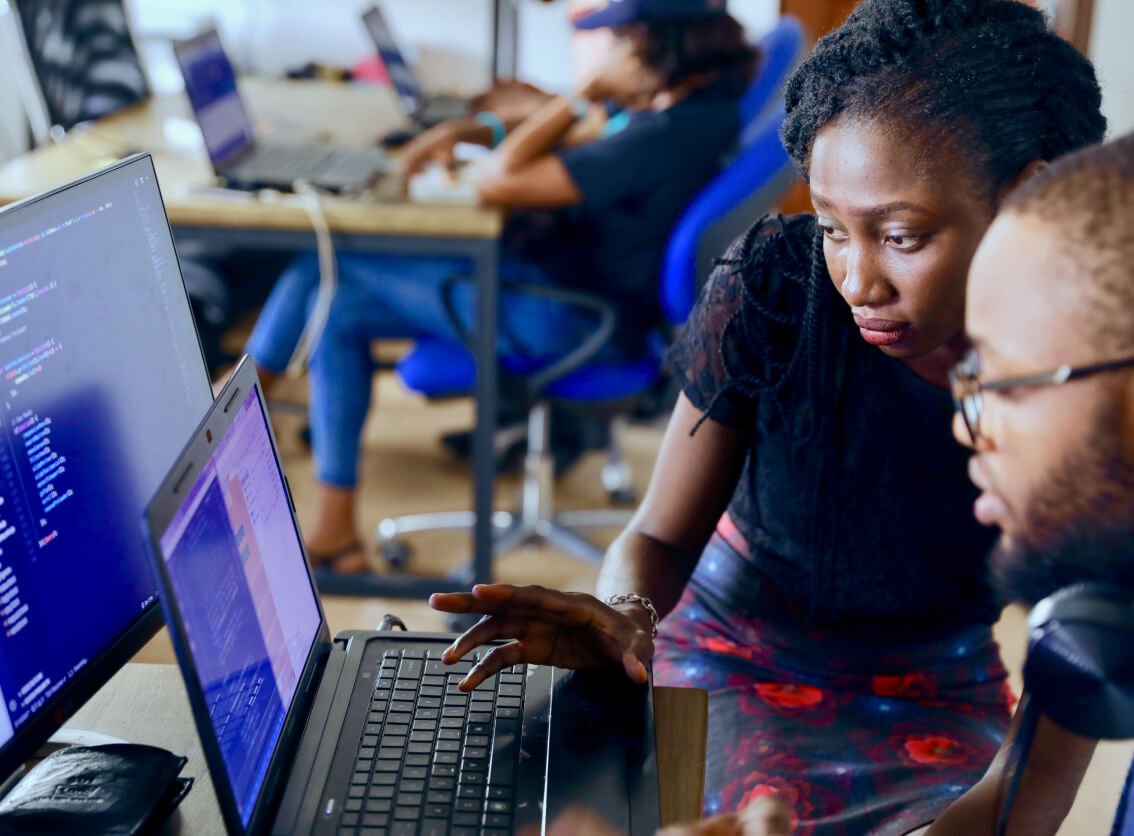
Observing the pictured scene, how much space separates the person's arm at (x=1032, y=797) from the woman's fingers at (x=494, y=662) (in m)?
0.34

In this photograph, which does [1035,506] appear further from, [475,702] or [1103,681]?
[475,702]

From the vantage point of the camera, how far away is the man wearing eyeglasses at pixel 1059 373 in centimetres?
59

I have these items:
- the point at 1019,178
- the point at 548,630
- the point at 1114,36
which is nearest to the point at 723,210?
the point at 1019,178

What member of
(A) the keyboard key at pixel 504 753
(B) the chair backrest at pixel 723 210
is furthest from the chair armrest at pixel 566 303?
(A) the keyboard key at pixel 504 753

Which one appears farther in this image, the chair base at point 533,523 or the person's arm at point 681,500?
the chair base at point 533,523

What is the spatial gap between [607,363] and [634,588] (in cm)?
111

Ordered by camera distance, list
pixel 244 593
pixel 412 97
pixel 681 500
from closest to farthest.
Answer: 1. pixel 244 593
2. pixel 681 500
3. pixel 412 97

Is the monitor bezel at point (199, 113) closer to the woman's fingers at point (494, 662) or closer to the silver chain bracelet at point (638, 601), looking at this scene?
the silver chain bracelet at point (638, 601)

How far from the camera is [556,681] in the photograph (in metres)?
0.91

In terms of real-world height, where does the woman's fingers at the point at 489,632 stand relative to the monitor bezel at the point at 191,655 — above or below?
below

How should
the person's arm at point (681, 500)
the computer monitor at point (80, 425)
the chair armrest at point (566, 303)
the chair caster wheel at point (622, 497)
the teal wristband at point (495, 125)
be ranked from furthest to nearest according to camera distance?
the chair caster wheel at point (622, 497) < the teal wristband at point (495, 125) < the chair armrest at point (566, 303) < the person's arm at point (681, 500) < the computer monitor at point (80, 425)

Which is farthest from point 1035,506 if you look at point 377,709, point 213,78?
point 213,78

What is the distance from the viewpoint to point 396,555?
242cm

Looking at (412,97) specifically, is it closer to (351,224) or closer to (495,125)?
(495,125)
